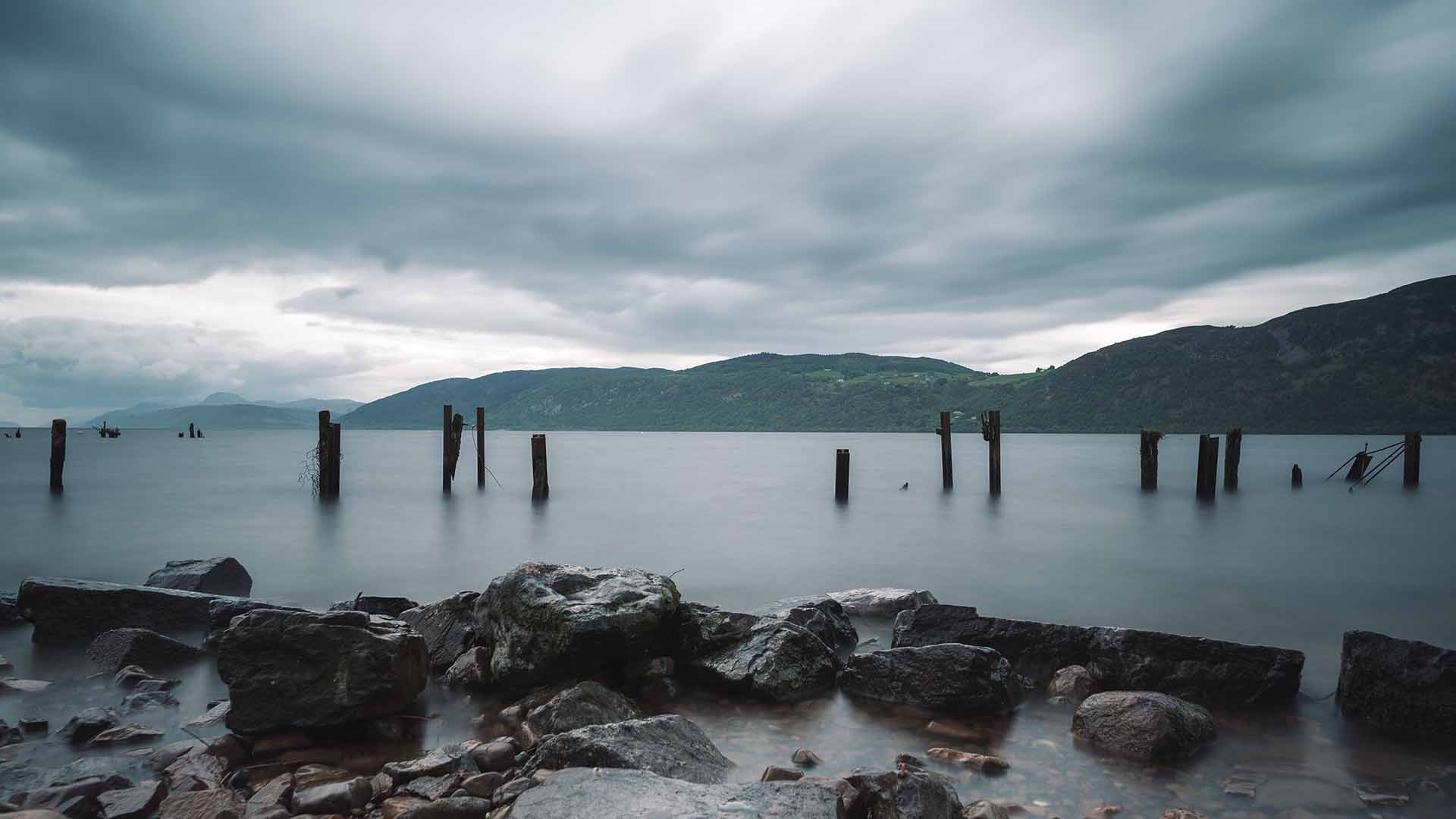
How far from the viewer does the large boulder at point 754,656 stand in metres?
8.41

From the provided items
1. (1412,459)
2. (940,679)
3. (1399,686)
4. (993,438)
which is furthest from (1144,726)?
(1412,459)

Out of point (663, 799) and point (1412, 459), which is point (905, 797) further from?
point (1412, 459)

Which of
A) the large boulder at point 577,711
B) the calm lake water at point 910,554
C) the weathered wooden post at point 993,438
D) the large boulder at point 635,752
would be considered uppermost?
the weathered wooden post at point 993,438

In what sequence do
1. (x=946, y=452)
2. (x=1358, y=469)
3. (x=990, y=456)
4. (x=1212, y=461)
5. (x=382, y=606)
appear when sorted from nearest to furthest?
1. (x=382, y=606)
2. (x=1212, y=461)
3. (x=990, y=456)
4. (x=946, y=452)
5. (x=1358, y=469)

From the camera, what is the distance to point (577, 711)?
22.9 ft

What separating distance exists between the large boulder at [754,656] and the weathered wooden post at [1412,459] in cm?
4378

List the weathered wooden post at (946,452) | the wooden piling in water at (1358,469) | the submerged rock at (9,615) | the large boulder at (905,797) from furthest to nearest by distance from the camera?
the wooden piling in water at (1358,469) → the weathered wooden post at (946,452) → the submerged rock at (9,615) → the large boulder at (905,797)

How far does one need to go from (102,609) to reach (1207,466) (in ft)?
125

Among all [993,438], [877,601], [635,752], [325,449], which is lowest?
[877,601]

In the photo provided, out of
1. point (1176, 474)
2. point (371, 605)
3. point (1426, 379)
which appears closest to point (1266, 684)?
point (371, 605)

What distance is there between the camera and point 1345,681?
8.12 metres

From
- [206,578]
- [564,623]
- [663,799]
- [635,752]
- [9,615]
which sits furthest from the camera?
[206,578]

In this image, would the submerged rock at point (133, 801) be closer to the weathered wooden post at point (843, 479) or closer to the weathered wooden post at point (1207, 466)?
the weathered wooden post at point (843, 479)

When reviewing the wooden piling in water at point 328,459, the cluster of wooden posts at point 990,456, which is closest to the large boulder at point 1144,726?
the cluster of wooden posts at point 990,456
